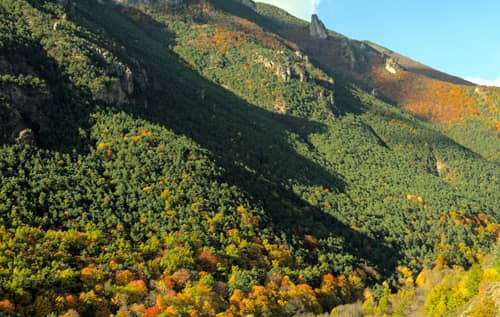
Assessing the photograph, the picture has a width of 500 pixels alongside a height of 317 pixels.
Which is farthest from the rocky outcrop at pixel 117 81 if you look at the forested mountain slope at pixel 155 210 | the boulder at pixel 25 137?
the boulder at pixel 25 137

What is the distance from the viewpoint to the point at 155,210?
399 ft

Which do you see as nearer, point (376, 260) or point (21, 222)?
point (21, 222)

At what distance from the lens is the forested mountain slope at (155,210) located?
94875mm

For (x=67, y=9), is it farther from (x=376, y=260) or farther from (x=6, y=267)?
(x=376, y=260)

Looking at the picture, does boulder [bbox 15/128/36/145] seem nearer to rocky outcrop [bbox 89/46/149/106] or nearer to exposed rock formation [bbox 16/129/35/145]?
exposed rock formation [bbox 16/129/35/145]

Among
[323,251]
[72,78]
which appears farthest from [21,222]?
[323,251]

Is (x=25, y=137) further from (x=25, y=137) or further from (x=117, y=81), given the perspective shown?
(x=117, y=81)

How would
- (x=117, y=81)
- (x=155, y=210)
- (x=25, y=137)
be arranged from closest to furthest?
(x=155, y=210) < (x=25, y=137) < (x=117, y=81)

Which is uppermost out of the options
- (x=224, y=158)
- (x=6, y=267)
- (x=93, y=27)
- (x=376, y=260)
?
(x=93, y=27)

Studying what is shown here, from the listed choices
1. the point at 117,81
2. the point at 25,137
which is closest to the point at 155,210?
the point at 25,137

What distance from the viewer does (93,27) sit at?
7662 inches

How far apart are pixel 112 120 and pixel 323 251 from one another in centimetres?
8591

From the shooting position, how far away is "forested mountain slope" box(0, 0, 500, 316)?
311ft

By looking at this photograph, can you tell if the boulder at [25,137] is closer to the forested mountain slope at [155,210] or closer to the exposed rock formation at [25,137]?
the exposed rock formation at [25,137]
